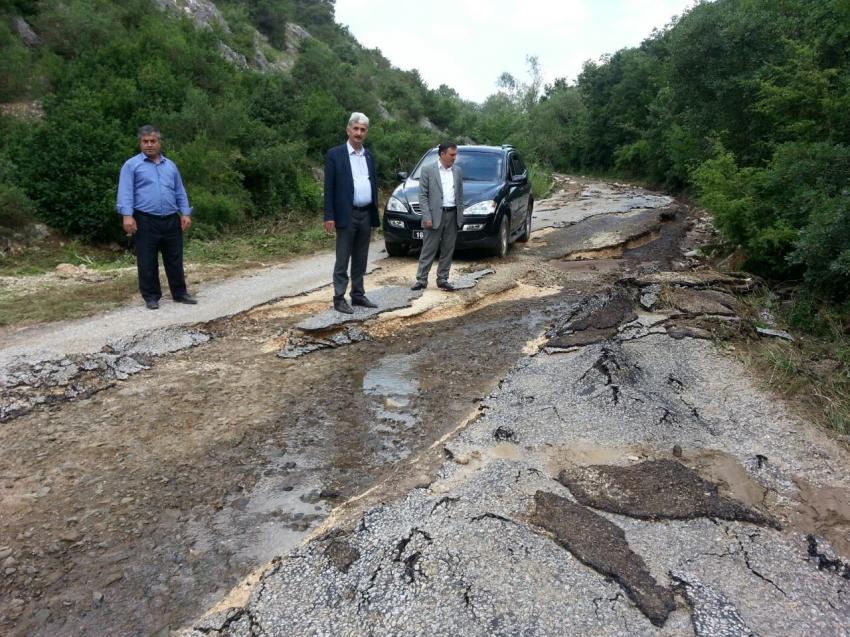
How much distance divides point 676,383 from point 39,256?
8650mm

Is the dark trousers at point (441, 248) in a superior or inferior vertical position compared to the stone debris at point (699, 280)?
superior

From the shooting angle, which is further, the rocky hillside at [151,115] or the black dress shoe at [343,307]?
the rocky hillside at [151,115]

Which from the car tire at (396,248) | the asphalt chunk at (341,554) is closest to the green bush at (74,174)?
the car tire at (396,248)

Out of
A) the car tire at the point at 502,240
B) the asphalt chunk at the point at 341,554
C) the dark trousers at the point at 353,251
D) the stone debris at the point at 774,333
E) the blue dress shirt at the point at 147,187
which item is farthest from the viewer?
the car tire at the point at 502,240

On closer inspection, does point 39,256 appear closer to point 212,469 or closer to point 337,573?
point 212,469

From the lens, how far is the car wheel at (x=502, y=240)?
29.9ft

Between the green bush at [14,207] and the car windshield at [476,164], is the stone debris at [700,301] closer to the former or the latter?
the car windshield at [476,164]

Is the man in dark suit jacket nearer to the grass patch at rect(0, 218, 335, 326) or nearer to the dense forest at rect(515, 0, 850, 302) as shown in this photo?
the grass patch at rect(0, 218, 335, 326)

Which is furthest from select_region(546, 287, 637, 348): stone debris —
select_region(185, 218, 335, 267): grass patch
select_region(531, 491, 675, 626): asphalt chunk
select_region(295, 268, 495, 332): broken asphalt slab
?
select_region(185, 218, 335, 267): grass patch

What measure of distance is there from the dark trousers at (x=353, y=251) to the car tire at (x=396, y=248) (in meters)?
2.72

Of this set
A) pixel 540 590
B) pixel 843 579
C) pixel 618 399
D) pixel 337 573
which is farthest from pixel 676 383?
pixel 337 573

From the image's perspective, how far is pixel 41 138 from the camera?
9836 millimetres

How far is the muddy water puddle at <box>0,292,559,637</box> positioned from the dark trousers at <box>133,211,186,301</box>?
1.24 metres

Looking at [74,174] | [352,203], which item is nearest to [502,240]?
[352,203]
